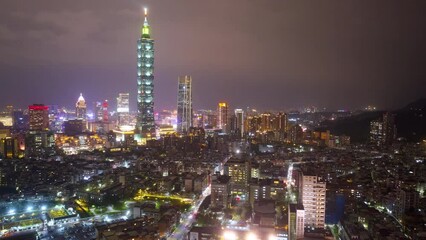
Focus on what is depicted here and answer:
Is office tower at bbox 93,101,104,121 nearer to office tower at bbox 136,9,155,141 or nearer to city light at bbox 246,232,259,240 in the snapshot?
office tower at bbox 136,9,155,141

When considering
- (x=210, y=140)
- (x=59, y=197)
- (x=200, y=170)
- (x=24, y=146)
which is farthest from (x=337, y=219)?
(x=24, y=146)

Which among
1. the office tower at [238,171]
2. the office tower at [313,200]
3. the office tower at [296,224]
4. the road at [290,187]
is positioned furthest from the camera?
the office tower at [238,171]

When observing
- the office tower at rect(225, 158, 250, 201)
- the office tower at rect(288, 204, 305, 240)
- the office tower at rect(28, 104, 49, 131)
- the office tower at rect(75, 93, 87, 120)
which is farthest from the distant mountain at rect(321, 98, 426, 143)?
the office tower at rect(75, 93, 87, 120)

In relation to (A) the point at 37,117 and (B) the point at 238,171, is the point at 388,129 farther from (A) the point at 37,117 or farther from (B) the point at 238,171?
(A) the point at 37,117

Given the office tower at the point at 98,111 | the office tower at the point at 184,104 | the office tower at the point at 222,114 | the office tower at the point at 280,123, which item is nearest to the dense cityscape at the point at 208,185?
the office tower at the point at 280,123

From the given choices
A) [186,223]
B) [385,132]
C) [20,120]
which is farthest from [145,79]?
[186,223]

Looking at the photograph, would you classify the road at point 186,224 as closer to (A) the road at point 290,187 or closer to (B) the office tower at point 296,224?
(B) the office tower at point 296,224
